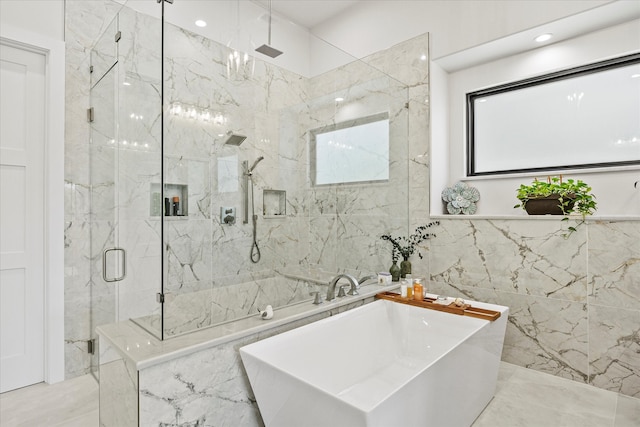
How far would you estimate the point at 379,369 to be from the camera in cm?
216

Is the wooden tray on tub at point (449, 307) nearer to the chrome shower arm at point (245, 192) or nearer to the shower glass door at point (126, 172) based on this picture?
the chrome shower arm at point (245, 192)

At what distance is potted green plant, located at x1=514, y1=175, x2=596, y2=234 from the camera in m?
2.27

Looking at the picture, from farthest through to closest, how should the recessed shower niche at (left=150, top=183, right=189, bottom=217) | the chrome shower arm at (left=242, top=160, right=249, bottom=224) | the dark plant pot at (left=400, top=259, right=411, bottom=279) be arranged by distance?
the dark plant pot at (left=400, top=259, right=411, bottom=279) → the chrome shower arm at (left=242, top=160, right=249, bottom=224) → the recessed shower niche at (left=150, top=183, right=189, bottom=217)

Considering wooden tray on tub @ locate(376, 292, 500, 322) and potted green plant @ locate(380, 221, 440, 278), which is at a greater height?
potted green plant @ locate(380, 221, 440, 278)

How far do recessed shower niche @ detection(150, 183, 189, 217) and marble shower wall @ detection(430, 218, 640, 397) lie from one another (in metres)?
2.08

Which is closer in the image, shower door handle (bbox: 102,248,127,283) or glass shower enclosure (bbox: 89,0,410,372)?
glass shower enclosure (bbox: 89,0,410,372)

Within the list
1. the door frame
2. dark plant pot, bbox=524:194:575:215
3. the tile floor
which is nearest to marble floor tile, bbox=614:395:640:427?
the tile floor

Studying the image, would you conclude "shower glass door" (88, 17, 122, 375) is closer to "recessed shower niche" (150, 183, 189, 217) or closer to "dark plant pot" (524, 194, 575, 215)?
"recessed shower niche" (150, 183, 189, 217)

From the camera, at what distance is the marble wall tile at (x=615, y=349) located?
6.86 feet

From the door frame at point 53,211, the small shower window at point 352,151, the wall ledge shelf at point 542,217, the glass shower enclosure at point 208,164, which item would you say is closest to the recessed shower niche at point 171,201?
the glass shower enclosure at point 208,164

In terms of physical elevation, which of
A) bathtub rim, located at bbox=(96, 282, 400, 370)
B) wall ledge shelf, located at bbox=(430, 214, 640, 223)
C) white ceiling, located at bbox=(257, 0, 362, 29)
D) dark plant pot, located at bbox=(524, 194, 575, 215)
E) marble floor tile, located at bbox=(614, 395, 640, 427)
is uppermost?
white ceiling, located at bbox=(257, 0, 362, 29)

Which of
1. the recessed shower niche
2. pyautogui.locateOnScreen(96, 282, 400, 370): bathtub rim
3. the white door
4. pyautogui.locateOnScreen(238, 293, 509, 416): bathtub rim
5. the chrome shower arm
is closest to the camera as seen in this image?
pyautogui.locateOnScreen(238, 293, 509, 416): bathtub rim

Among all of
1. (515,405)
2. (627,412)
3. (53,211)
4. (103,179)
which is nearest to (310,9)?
(103,179)

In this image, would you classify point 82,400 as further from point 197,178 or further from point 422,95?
point 422,95
